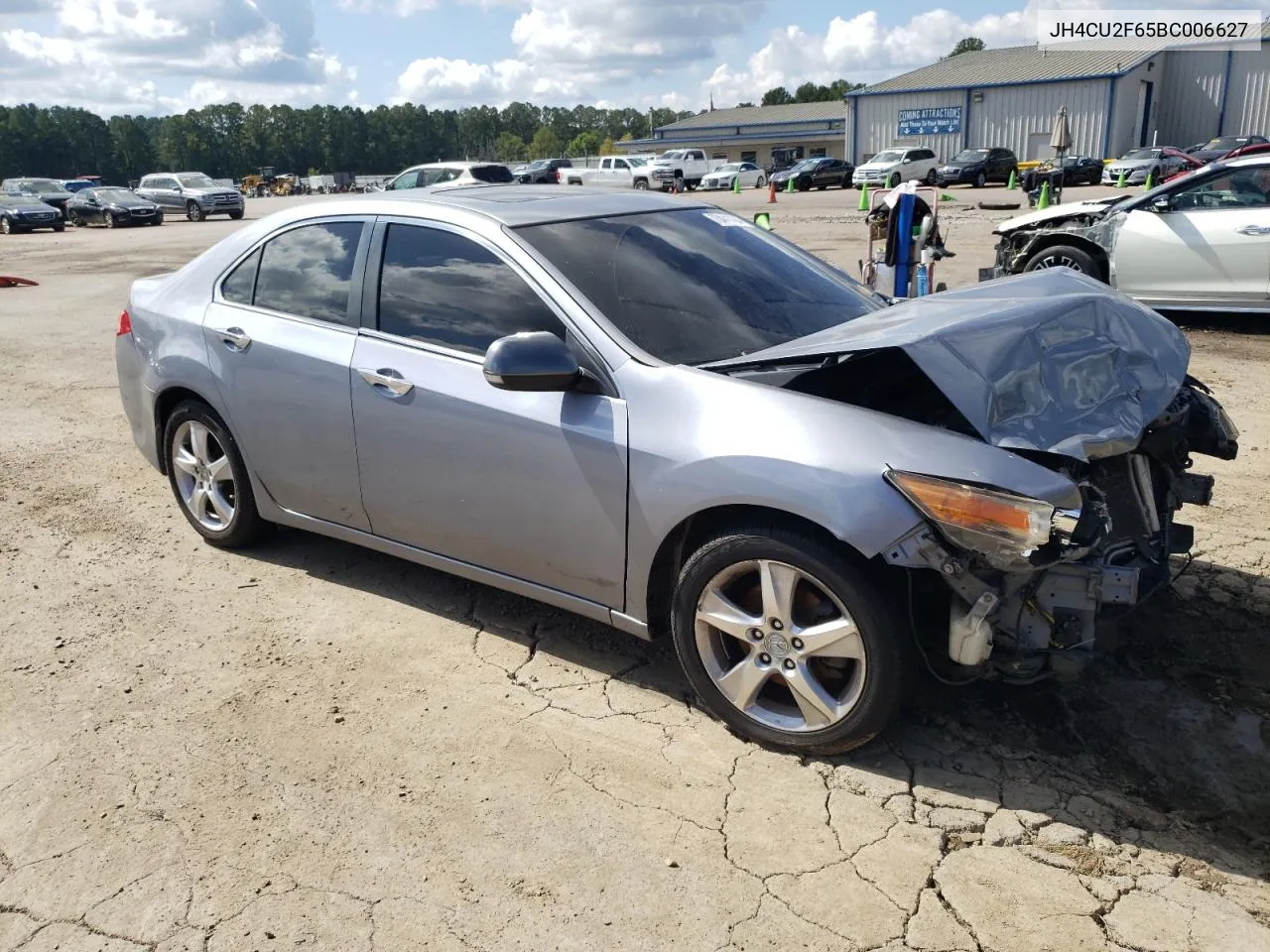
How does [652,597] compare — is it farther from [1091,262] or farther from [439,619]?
[1091,262]

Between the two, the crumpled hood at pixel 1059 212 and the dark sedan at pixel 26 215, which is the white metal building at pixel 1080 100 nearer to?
the dark sedan at pixel 26 215

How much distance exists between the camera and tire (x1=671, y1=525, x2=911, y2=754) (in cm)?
291

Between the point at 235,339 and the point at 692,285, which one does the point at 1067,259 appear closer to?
the point at 692,285

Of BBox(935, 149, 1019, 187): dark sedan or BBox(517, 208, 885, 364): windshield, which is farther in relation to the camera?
BBox(935, 149, 1019, 187): dark sedan

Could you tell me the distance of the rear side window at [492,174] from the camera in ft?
20.5

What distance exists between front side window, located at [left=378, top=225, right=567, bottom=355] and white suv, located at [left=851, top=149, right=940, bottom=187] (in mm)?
38227

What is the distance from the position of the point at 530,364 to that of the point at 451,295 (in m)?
0.75

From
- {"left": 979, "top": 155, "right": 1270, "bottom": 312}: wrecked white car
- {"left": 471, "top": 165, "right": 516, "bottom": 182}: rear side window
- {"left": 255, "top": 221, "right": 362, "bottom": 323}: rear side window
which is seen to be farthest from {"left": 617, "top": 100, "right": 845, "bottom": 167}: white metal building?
{"left": 255, "top": 221, "right": 362, "bottom": 323}: rear side window

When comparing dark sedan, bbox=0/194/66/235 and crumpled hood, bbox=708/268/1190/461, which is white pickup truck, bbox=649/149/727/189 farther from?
crumpled hood, bbox=708/268/1190/461

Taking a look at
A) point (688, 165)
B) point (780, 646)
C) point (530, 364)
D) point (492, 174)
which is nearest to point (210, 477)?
point (530, 364)

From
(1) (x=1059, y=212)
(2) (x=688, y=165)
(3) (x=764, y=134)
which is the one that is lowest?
(1) (x=1059, y=212)

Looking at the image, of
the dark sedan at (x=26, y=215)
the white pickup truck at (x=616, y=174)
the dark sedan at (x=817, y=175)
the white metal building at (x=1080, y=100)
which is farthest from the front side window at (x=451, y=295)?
the white metal building at (x=1080, y=100)

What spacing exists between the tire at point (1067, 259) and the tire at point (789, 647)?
7.90 metres

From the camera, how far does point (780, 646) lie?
3.10 meters
